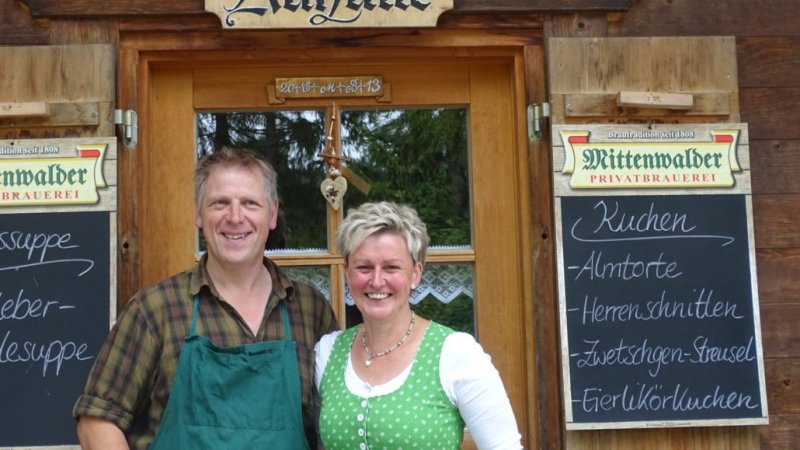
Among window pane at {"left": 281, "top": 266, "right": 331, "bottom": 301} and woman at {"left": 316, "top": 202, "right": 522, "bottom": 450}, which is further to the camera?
window pane at {"left": 281, "top": 266, "right": 331, "bottom": 301}

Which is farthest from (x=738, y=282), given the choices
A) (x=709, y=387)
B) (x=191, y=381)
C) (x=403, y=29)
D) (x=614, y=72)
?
(x=191, y=381)

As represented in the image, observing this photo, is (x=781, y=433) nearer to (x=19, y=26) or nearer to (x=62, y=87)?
(x=62, y=87)

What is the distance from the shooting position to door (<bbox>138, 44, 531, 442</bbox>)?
315 cm

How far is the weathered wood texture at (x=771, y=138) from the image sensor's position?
3057mm

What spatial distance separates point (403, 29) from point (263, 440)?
1.45 metres

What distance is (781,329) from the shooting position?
10.1ft

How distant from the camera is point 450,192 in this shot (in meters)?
3.27

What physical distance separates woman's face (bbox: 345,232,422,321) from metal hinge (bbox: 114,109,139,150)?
1.11 metres

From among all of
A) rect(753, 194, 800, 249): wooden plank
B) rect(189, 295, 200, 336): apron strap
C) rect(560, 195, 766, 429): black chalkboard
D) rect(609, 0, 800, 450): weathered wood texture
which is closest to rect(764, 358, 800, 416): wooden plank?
rect(609, 0, 800, 450): weathered wood texture

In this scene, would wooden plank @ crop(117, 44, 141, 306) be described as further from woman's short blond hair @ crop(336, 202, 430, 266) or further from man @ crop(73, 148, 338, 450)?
woman's short blond hair @ crop(336, 202, 430, 266)

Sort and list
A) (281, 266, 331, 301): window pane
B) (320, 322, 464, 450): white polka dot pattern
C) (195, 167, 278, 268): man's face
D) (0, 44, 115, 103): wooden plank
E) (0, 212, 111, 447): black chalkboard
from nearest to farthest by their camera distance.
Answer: (320, 322, 464, 450): white polka dot pattern → (195, 167, 278, 268): man's face → (0, 212, 111, 447): black chalkboard → (0, 44, 115, 103): wooden plank → (281, 266, 331, 301): window pane

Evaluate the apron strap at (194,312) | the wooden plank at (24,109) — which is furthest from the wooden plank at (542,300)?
the wooden plank at (24,109)

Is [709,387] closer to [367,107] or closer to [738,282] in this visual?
[738,282]

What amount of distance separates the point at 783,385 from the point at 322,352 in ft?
5.26
